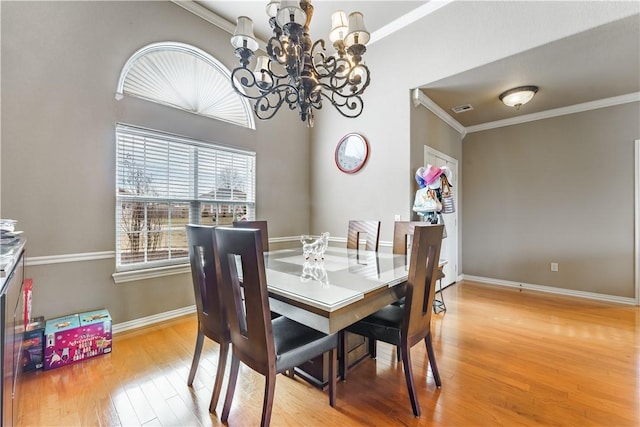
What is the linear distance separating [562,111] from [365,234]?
11.4 feet

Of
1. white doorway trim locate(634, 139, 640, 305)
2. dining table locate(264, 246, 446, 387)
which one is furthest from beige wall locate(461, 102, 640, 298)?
dining table locate(264, 246, 446, 387)

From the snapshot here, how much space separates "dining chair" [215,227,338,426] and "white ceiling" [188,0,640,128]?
2.85 meters

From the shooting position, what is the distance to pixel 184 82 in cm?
290

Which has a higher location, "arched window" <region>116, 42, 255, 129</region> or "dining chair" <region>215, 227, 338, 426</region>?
"arched window" <region>116, 42, 255, 129</region>

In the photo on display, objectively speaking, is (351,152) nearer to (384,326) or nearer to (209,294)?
(384,326)

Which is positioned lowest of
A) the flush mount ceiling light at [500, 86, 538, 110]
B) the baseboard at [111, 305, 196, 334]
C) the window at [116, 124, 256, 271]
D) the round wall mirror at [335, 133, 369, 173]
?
the baseboard at [111, 305, 196, 334]

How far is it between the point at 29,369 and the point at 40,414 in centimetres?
60

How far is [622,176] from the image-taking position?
3365 mm

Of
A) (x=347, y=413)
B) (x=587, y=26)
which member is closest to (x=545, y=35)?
(x=587, y=26)

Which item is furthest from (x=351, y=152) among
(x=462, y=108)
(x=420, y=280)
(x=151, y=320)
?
(x=151, y=320)

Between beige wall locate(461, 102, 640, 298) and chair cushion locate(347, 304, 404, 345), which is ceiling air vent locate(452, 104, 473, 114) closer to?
beige wall locate(461, 102, 640, 298)

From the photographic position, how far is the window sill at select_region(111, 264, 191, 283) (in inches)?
95.0

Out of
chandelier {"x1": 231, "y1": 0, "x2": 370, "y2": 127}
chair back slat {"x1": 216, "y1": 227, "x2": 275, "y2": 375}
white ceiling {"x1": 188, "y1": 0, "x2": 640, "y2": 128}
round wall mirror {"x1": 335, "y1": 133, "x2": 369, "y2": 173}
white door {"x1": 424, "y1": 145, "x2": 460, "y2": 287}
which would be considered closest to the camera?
chair back slat {"x1": 216, "y1": 227, "x2": 275, "y2": 375}

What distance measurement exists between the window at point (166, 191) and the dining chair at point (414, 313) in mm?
2115
